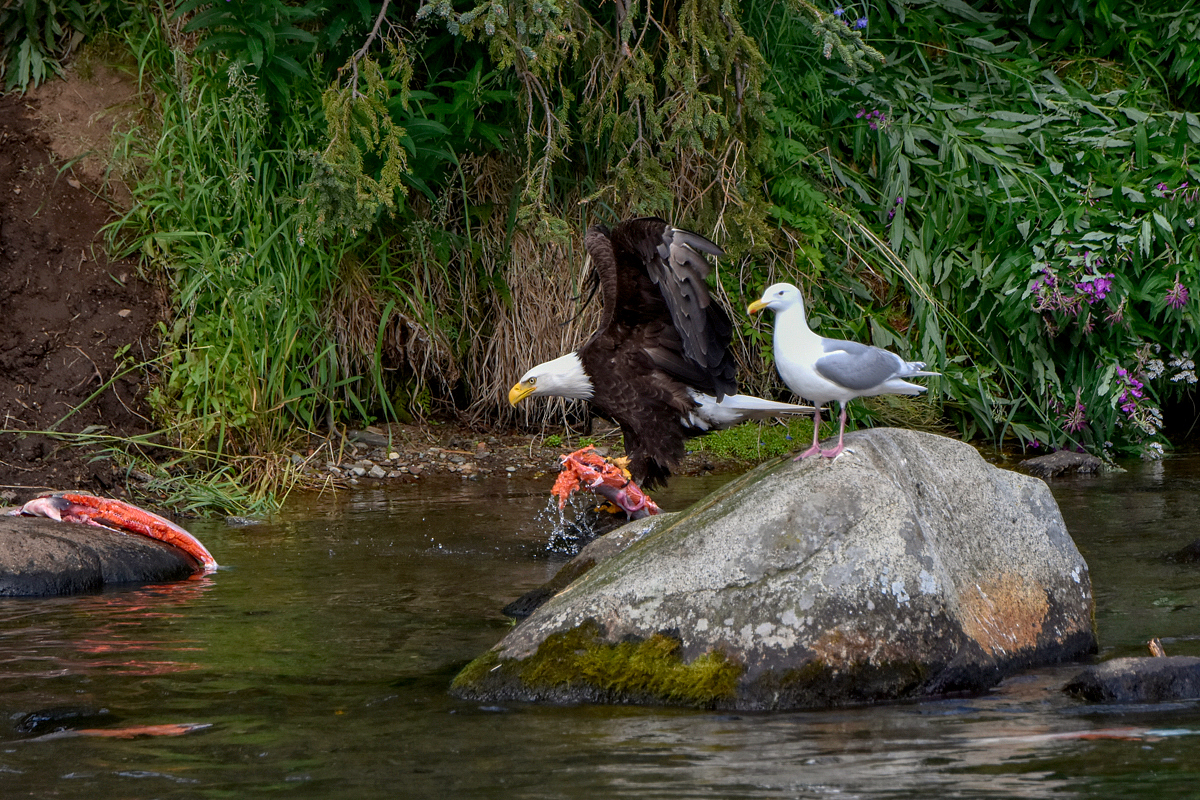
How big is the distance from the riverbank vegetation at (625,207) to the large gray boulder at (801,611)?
3218mm

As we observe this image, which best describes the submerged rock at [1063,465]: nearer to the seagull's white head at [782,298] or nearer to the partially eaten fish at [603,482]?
the partially eaten fish at [603,482]

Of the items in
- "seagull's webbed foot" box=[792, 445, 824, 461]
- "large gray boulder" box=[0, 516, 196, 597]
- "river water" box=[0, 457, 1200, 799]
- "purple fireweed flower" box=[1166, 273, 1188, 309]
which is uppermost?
"purple fireweed flower" box=[1166, 273, 1188, 309]

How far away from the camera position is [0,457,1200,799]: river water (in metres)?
2.65

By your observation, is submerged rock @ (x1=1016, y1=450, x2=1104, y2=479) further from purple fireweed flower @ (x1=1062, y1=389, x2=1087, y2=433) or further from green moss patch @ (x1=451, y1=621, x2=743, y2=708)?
green moss patch @ (x1=451, y1=621, x2=743, y2=708)

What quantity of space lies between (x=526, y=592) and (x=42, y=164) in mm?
4866

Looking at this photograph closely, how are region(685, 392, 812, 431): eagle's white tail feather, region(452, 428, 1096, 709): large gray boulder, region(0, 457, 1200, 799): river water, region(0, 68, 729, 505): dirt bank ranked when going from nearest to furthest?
region(0, 457, 1200, 799): river water, region(452, 428, 1096, 709): large gray boulder, region(685, 392, 812, 431): eagle's white tail feather, region(0, 68, 729, 505): dirt bank

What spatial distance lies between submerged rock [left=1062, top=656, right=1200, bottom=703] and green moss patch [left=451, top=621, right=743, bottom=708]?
845 millimetres

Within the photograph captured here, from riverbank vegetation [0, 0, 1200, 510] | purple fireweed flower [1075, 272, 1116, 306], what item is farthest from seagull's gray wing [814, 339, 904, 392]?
purple fireweed flower [1075, 272, 1116, 306]

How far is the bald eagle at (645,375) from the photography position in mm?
5555

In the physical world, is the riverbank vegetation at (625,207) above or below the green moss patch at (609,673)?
above

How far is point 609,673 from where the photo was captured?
325 centimetres

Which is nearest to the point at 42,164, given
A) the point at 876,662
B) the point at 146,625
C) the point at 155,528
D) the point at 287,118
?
the point at 287,118

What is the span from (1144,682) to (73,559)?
3.60 meters

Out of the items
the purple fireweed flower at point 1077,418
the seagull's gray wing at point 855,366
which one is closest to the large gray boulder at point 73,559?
the seagull's gray wing at point 855,366
